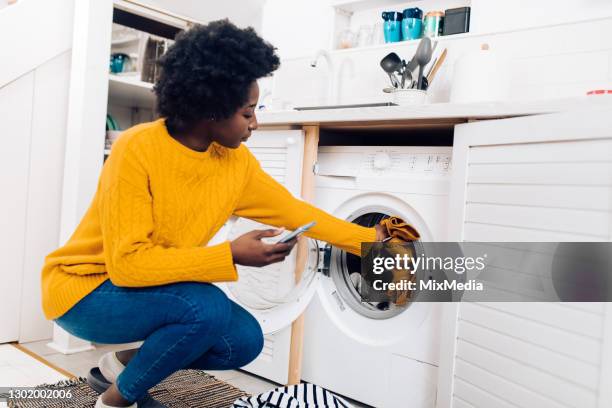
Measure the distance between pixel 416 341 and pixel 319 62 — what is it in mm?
1565

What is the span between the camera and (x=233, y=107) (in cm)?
122

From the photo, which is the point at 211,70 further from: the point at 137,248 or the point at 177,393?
the point at 177,393

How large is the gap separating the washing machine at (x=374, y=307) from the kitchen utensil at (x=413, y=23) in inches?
31.2

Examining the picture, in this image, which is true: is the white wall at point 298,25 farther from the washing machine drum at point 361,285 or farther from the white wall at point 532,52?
the washing machine drum at point 361,285

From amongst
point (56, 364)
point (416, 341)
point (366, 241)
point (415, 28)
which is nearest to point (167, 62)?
point (366, 241)

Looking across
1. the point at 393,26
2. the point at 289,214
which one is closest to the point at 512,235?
the point at 289,214

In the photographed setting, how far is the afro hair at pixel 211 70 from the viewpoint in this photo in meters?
1.15

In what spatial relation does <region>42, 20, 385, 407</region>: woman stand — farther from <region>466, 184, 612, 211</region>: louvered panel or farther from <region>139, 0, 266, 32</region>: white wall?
<region>139, 0, 266, 32</region>: white wall

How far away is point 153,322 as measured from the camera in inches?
48.9

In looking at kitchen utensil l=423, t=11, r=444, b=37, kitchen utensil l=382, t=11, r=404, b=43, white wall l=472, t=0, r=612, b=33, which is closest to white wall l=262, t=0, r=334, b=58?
kitchen utensil l=382, t=11, r=404, b=43

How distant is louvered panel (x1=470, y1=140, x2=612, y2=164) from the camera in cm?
107

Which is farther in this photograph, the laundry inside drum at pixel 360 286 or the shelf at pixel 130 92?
the shelf at pixel 130 92

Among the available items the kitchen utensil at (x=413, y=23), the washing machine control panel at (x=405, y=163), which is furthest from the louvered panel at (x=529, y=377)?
the kitchen utensil at (x=413, y=23)

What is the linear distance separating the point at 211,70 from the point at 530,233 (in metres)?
0.78
